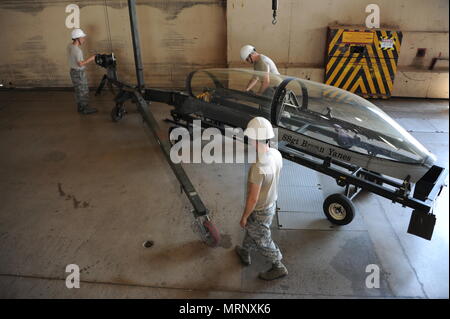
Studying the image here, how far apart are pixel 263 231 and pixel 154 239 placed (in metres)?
1.32

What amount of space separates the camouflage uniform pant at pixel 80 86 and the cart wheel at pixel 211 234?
517 cm

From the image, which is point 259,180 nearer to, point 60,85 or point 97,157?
point 97,157

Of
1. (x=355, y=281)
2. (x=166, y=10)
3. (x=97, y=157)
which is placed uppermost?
(x=166, y=10)

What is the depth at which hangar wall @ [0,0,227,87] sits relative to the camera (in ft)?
26.2

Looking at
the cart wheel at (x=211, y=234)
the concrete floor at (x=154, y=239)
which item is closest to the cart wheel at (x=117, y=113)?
the concrete floor at (x=154, y=239)

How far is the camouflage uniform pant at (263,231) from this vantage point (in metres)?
2.93

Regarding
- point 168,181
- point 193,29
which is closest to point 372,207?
point 168,181

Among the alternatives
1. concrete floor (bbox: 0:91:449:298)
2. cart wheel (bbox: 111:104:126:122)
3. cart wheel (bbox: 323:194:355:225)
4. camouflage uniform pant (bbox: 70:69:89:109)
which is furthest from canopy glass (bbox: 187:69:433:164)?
camouflage uniform pant (bbox: 70:69:89:109)

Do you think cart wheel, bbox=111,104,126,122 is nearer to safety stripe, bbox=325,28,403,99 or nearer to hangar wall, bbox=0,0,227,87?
hangar wall, bbox=0,0,227,87

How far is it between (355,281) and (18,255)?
11.1ft

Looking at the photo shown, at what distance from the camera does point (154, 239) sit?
3.66 metres

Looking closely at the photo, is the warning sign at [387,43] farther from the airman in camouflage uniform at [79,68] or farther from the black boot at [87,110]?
the black boot at [87,110]

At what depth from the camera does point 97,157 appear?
539cm

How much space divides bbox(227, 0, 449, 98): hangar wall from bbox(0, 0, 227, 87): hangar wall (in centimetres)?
86
